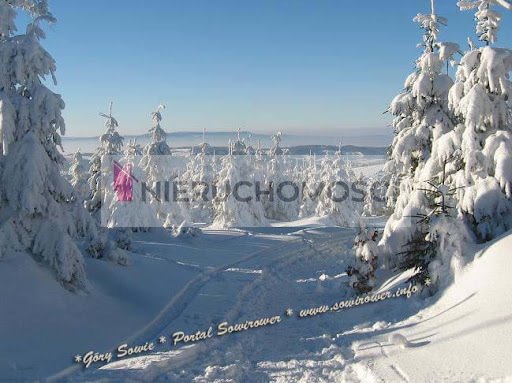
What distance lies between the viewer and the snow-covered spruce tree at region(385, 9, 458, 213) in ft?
57.9

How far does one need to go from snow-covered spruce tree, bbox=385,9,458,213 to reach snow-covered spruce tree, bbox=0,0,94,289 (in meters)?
12.3

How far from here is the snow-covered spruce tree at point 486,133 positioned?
12.9m

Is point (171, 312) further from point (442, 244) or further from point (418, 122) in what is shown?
point (418, 122)

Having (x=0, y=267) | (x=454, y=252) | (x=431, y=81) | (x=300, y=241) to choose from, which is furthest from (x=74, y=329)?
(x=300, y=241)

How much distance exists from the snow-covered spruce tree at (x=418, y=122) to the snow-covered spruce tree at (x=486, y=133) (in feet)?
9.65

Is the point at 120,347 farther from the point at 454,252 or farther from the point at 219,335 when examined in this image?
the point at 454,252

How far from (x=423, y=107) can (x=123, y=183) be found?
25158 millimetres

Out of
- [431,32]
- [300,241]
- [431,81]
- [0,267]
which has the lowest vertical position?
[300,241]

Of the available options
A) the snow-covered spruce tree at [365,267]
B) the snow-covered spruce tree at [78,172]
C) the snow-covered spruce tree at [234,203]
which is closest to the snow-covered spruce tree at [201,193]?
the snow-covered spruce tree at [234,203]

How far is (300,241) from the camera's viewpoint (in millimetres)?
33312

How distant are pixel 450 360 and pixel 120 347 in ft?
25.6

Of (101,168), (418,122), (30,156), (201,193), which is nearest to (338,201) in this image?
(201,193)

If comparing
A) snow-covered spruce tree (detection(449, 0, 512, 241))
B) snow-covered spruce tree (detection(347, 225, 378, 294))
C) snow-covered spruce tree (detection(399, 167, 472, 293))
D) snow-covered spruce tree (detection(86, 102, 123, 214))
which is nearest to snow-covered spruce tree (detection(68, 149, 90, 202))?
snow-covered spruce tree (detection(86, 102, 123, 214))

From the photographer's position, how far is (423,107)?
18359 millimetres
